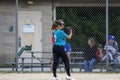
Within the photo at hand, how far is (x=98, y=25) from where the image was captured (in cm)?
2203

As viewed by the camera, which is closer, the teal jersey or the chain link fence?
the teal jersey

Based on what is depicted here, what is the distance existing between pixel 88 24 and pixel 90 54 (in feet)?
6.30

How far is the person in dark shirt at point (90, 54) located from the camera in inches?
787

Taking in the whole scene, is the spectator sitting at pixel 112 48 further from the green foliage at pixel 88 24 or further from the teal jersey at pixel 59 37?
the teal jersey at pixel 59 37

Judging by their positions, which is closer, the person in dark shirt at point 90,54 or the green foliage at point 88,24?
the person in dark shirt at point 90,54

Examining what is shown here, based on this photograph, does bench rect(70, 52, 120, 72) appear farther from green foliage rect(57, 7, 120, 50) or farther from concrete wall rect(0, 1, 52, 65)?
concrete wall rect(0, 1, 52, 65)

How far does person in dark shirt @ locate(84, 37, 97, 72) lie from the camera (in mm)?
20000

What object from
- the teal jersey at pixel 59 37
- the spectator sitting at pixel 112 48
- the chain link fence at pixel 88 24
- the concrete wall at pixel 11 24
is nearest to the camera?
the teal jersey at pixel 59 37

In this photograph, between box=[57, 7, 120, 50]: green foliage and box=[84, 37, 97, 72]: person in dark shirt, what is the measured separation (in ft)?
3.91

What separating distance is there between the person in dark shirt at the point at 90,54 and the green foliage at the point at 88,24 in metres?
1.19

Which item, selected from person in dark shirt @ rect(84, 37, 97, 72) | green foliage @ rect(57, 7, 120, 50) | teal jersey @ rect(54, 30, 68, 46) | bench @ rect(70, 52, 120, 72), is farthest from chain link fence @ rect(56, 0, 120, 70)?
teal jersey @ rect(54, 30, 68, 46)

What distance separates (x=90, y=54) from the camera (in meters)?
20.4

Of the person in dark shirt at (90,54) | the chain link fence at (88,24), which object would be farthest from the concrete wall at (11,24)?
the person in dark shirt at (90,54)

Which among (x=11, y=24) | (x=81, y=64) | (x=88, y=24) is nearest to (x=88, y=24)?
(x=88, y=24)
